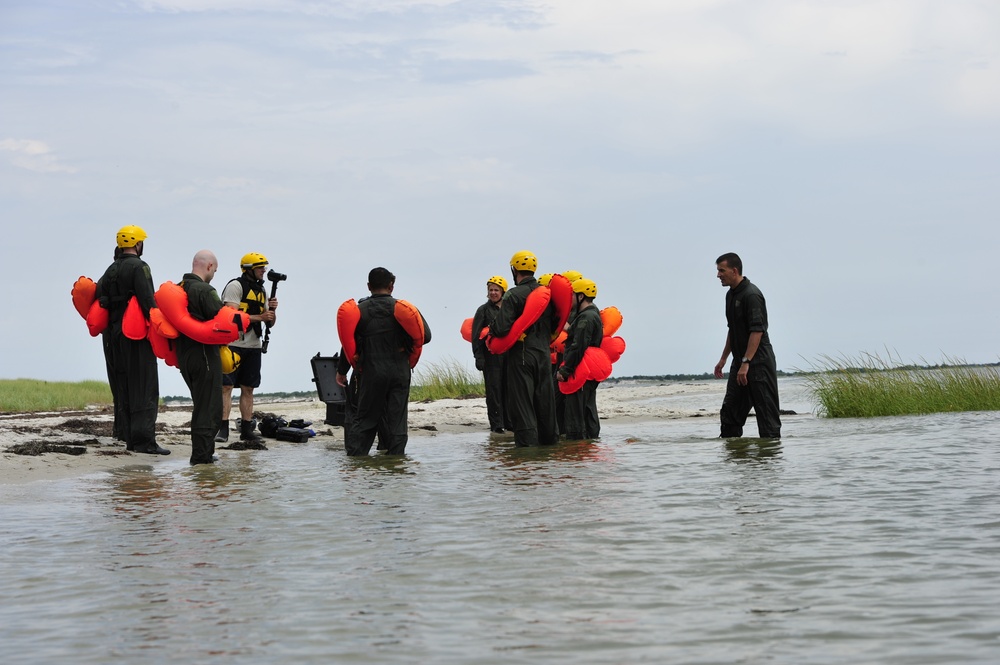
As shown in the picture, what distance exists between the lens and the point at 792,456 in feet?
35.2

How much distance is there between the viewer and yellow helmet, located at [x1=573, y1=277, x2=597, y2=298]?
13562mm

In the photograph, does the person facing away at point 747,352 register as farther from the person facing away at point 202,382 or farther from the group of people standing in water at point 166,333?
the person facing away at point 202,382

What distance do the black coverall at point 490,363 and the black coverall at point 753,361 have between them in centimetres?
408

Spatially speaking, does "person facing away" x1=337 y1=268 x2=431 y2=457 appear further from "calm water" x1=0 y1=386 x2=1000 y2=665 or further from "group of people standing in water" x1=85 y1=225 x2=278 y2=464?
"calm water" x1=0 y1=386 x2=1000 y2=665

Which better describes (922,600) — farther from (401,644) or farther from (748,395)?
(748,395)

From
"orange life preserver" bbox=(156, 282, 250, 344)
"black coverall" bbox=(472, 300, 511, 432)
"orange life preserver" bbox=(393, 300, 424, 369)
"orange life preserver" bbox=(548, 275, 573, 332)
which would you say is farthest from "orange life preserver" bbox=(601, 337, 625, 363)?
"orange life preserver" bbox=(156, 282, 250, 344)

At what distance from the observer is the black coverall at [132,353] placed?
1170 cm

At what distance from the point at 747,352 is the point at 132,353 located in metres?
6.17

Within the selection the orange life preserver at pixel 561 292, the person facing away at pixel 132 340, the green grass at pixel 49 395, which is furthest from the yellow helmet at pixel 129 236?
the green grass at pixel 49 395

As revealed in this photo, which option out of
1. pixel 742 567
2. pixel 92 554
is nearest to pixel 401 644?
pixel 742 567

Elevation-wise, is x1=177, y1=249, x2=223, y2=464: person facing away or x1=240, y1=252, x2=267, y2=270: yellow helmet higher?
x1=240, y1=252, x2=267, y2=270: yellow helmet

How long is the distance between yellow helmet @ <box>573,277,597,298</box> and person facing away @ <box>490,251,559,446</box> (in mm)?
1351

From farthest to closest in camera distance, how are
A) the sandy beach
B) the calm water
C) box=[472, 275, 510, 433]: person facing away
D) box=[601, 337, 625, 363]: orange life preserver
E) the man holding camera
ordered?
box=[472, 275, 510, 433]: person facing away < box=[601, 337, 625, 363]: orange life preserver < the man holding camera < the sandy beach < the calm water

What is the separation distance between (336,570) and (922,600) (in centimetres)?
273
